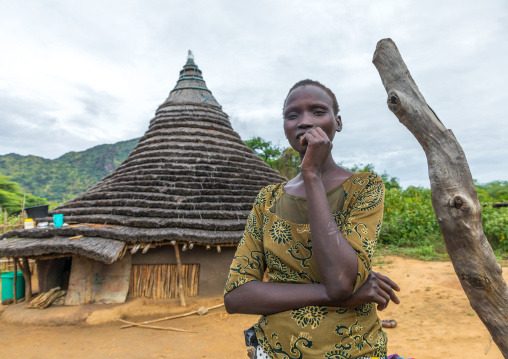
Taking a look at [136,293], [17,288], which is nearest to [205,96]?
[136,293]

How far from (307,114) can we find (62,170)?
4241 cm

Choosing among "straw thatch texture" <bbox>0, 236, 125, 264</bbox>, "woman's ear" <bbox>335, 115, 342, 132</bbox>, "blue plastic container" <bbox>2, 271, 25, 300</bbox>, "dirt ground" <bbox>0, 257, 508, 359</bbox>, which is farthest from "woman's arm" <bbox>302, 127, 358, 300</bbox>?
"blue plastic container" <bbox>2, 271, 25, 300</bbox>

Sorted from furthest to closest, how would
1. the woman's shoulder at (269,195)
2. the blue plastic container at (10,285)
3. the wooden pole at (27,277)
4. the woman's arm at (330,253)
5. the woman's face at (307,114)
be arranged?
the blue plastic container at (10,285) < the wooden pole at (27,277) < the woman's shoulder at (269,195) < the woman's face at (307,114) < the woman's arm at (330,253)

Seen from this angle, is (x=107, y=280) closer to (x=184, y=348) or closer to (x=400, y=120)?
(x=184, y=348)

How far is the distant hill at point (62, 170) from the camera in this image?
3503 centimetres

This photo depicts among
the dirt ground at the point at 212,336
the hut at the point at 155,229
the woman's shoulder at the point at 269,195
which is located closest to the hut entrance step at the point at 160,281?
the hut at the point at 155,229

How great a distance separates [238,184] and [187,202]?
137 centimetres

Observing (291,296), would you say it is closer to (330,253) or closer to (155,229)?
(330,253)

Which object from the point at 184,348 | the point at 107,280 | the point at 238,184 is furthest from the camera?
the point at 238,184

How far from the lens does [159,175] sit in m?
7.87

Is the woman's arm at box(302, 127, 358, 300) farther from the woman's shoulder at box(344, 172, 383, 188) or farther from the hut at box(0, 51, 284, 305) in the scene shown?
the hut at box(0, 51, 284, 305)

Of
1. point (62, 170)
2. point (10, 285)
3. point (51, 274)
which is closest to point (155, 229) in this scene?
point (51, 274)

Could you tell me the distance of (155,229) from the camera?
22.3 ft

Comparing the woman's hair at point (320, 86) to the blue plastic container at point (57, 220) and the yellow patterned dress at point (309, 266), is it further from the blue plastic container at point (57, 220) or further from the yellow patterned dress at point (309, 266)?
the blue plastic container at point (57, 220)
